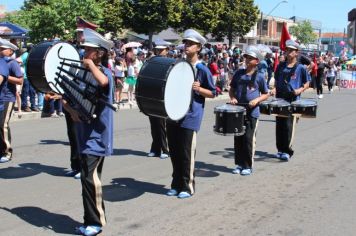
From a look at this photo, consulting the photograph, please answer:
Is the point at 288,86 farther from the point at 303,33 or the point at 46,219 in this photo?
the point at 303,33

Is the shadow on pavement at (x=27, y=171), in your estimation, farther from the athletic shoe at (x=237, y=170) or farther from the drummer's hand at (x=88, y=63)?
the drummer's hand at (x=88, y=63)

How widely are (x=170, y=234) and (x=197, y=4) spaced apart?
46.8 m

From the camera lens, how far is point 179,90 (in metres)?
5.75

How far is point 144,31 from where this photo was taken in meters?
46.4

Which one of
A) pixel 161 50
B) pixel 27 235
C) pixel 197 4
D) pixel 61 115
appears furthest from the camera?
pixel 197 4

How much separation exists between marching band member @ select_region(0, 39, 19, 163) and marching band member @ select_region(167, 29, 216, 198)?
306 centimetres

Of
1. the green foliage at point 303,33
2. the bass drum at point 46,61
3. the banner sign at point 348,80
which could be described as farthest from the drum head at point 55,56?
the green foliage at point 303,33

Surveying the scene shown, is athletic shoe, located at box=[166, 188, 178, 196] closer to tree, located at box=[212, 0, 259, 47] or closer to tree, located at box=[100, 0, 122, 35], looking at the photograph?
tree, located at box=[100, 0, 122, 35]

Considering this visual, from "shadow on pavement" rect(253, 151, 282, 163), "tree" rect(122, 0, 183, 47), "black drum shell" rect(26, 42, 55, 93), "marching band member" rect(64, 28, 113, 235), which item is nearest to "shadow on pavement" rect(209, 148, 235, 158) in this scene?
"shadow on pavement" rect(253, 151, 282, 163)

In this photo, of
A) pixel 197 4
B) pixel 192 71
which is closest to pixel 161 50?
pixel 192 71

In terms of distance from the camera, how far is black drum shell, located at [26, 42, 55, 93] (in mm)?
6707

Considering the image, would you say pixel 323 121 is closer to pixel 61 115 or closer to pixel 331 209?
pixel 61 115

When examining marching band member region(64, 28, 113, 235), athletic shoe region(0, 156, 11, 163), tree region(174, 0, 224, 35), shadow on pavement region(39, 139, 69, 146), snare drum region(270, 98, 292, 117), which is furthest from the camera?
tree region(174, 0, 224, 35)

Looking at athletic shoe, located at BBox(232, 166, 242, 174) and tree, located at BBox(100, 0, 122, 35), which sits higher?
tree, located at BBox(100, 0, 122, 35)
